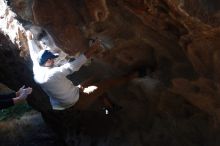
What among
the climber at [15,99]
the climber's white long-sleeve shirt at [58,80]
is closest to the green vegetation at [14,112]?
the climber at [15,99]

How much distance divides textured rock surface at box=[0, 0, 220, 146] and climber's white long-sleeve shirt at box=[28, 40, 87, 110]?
0.92 ft

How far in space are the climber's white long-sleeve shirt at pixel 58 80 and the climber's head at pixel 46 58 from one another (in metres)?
0.06

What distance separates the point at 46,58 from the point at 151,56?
1.08 metres

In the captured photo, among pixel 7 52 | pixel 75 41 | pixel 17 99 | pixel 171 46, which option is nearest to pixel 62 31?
pixel 75 41

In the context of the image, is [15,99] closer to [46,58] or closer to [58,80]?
[58,80]

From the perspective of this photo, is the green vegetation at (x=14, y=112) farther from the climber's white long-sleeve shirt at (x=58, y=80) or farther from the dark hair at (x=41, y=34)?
the dark hair at (x=41, y=34)

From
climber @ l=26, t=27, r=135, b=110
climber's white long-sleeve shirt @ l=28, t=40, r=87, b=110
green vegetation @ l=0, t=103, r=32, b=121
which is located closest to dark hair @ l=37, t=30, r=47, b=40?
climber @ l=26, t=27, r=135, b=110

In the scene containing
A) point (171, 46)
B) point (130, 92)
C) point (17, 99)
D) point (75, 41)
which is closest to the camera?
point (75, 41)

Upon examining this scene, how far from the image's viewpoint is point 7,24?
14.7 ft

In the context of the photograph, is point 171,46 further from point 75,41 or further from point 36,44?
point 36,44

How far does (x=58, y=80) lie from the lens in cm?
383

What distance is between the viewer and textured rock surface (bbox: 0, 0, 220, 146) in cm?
314

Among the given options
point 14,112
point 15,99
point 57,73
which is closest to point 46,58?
point 57,73

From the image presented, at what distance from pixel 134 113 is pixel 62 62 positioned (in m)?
1.43
